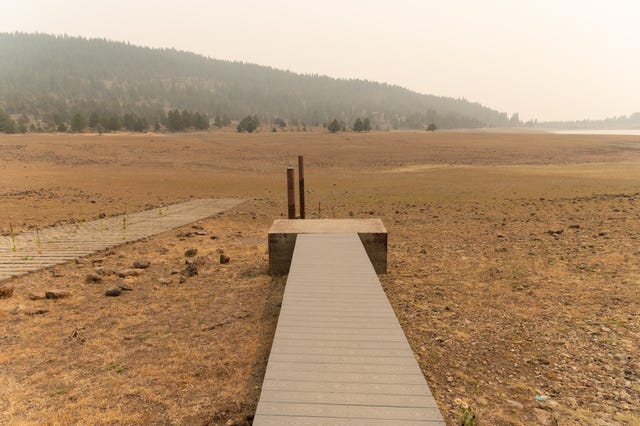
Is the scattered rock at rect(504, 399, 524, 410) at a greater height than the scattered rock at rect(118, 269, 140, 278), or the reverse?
the scattered rock at rect(118, 269, 140, 278)

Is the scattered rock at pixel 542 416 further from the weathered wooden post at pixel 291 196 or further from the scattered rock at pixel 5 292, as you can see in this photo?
the weathered wooden post at pixel 291 196

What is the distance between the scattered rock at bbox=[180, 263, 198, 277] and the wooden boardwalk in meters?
3.45

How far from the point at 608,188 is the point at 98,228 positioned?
25181 mm

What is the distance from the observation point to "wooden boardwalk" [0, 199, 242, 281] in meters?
9.91

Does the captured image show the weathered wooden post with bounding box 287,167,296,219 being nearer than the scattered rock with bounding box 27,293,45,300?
No

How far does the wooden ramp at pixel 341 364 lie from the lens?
11.8ft

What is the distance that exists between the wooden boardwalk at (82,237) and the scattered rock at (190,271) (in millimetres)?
3446

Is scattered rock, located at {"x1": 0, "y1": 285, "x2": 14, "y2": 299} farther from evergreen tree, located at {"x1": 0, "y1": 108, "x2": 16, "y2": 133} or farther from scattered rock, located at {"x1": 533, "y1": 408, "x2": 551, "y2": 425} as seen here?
evergreen tree, located at {"x1": 0, "y1": 108, "x2": 16, "y2": 133}

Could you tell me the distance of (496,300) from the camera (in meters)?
7.65

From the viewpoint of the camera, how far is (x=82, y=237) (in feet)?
40.9

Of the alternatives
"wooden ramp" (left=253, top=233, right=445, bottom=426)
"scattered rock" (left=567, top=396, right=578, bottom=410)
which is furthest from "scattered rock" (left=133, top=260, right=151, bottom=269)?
"scattered rock" (left=567, top=396, right=578, bottom=410)

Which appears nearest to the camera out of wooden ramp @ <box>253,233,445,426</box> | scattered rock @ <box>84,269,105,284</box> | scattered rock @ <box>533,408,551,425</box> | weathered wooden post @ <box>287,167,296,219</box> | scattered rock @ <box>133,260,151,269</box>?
wooden ramp @ <box>253,233,445,426</box>

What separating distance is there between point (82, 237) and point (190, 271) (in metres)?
5.60

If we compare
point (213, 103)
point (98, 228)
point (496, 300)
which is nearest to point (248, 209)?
point (98, 228)
